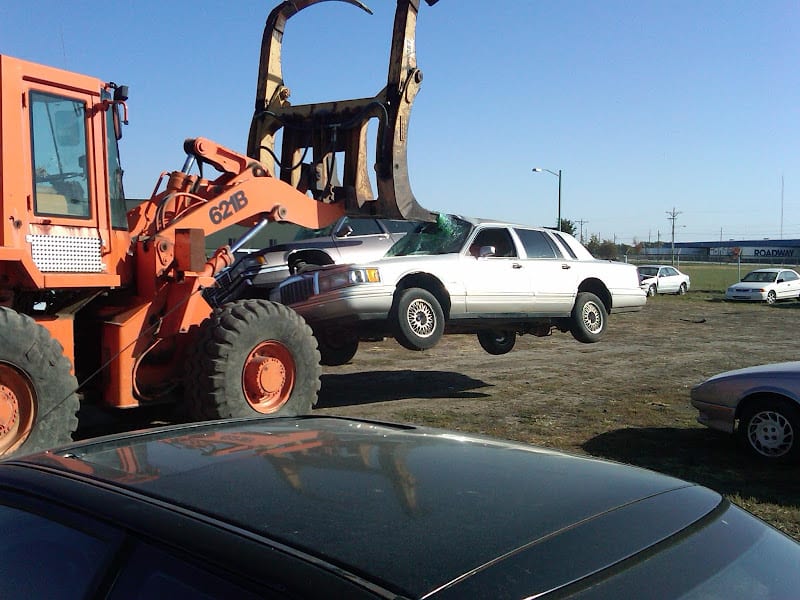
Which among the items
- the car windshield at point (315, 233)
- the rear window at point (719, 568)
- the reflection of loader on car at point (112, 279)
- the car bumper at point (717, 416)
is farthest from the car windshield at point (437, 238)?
the rear window at point (719, 568)

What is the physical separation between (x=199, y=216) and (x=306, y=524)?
672 cm

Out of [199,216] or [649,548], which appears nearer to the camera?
[649,548]

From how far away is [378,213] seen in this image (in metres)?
9.62

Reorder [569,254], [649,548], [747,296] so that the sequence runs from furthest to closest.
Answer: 1. [747,296]
2. [569,254]
3. [649,548]

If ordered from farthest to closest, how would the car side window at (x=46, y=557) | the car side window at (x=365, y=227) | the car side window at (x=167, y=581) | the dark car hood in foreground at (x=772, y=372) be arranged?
the car side window at (x=365, y=227) < the dark car hood in foreground at (x=772, y=372) < the car side window at (x=46, y=557) < the car side window at (x=167, y=581)

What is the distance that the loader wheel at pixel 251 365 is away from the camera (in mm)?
7082

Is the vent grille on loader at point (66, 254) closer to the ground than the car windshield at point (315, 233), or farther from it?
closer to the ground

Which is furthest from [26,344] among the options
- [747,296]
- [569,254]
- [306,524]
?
[747,296]

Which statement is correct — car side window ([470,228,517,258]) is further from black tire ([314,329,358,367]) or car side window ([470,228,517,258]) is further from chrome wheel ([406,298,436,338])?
black tire ([314,329,358,367])

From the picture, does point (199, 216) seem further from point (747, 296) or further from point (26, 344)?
point (747, 296)

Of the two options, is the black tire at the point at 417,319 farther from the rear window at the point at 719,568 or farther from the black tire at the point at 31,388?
the rear window at the point at 719,568

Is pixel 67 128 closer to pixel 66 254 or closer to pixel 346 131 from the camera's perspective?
pixel 66 254

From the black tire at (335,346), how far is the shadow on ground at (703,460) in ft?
12.8

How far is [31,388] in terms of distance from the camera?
6023 mm
